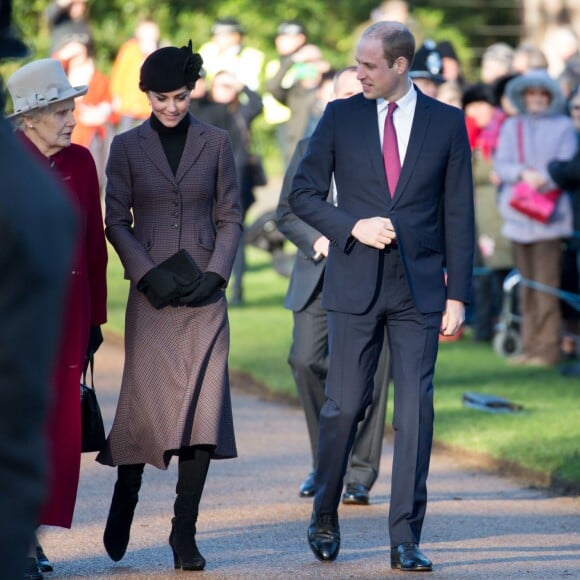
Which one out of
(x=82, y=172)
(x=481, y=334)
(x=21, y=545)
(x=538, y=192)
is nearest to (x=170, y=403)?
(x=82, y=172)

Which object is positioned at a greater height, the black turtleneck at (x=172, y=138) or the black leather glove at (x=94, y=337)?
the black turtleneck at (x=172, y=138)

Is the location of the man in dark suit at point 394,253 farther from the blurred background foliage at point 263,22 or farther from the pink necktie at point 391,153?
the blurred background foliage at point 263,22

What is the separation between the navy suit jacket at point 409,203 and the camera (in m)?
6.21

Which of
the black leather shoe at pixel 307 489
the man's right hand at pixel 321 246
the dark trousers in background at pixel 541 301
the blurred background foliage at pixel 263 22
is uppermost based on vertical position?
the man's right hand at pixel 321 246

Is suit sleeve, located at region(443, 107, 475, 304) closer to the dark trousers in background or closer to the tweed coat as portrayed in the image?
the tweed coat

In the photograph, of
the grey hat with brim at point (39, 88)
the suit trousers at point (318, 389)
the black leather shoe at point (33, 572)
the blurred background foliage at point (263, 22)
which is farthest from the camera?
the blurred background foliage at point (263, 22)

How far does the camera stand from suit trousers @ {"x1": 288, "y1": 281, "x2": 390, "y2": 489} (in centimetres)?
782

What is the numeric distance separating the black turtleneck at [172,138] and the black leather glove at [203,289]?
475 millimetres

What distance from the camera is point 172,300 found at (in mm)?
6180

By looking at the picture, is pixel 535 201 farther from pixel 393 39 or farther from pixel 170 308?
pixel 170 308

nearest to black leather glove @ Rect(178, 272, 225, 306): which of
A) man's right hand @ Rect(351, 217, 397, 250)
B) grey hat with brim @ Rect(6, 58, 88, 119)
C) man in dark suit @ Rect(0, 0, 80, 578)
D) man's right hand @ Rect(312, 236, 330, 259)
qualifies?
man's right hand @ Rect(351, 217, 397, 250)

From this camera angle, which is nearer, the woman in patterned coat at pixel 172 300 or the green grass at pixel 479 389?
the woman in patterned coat at pixel 172 300

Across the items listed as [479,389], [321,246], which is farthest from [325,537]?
[479,389]

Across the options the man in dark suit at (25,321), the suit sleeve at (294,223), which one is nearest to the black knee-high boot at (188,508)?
the suit sleeve at (294,223)
